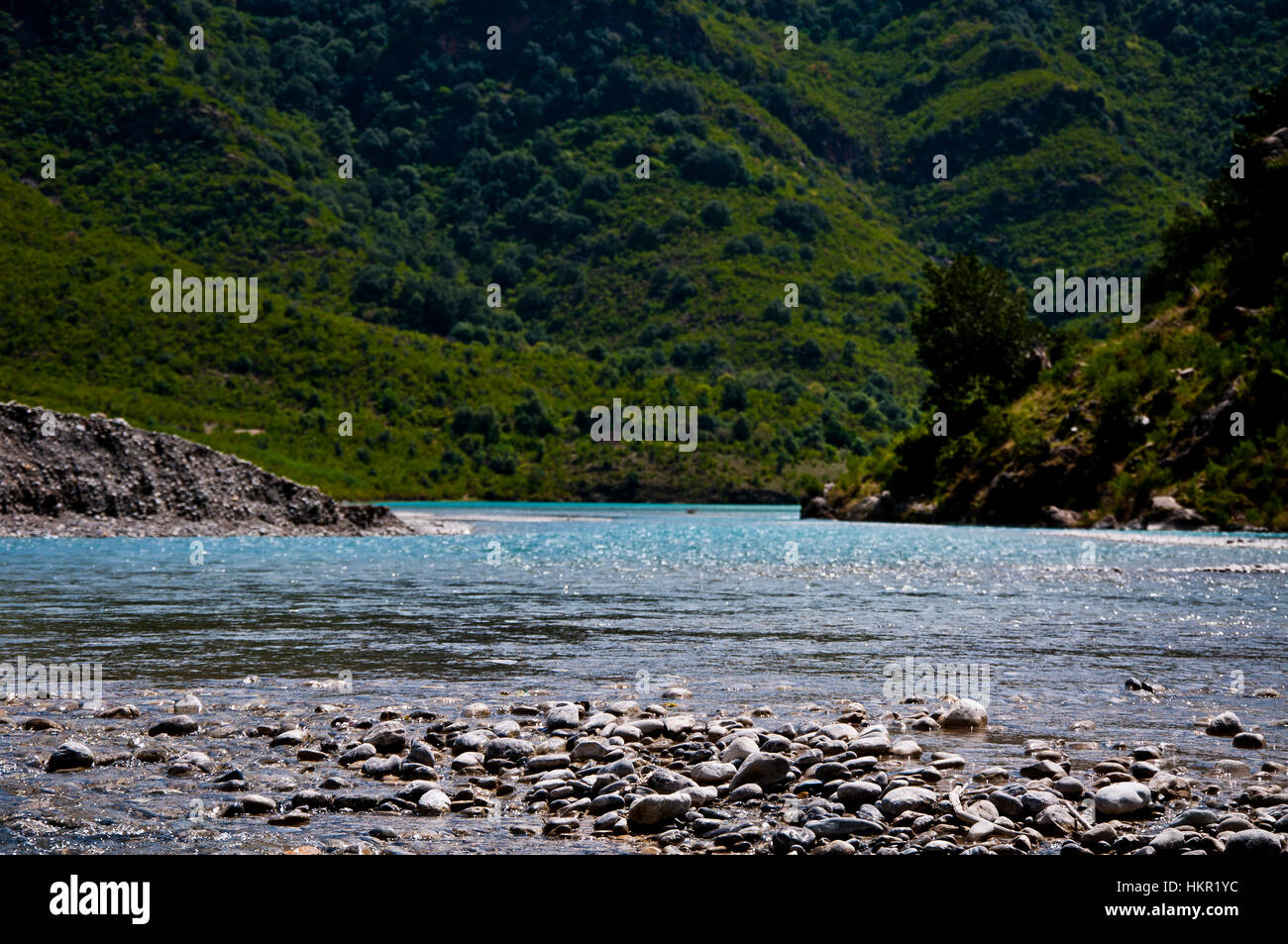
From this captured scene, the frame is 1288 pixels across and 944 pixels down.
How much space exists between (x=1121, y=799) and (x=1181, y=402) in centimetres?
6074

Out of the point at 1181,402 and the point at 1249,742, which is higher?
the point at 1181,402

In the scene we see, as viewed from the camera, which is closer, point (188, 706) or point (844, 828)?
point (844, 828)

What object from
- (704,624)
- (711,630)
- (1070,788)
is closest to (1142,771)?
(1070,788)

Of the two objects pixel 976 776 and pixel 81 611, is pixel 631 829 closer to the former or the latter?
pixel 976 776

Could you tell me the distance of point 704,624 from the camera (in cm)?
2197

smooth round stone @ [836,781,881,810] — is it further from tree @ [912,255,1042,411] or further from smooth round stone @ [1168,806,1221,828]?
tree @ [912,255,1042,411]

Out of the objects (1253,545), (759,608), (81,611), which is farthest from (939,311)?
(81,611)

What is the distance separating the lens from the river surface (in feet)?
45.8

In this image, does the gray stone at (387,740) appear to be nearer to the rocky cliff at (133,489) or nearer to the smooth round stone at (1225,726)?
the smooth round stone at (1225,726)

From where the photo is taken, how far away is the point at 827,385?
16762 cm

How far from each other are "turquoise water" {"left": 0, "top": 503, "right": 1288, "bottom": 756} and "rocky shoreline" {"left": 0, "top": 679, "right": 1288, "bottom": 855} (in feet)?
5.13

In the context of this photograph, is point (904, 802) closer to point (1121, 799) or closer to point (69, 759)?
point (1121, 799)

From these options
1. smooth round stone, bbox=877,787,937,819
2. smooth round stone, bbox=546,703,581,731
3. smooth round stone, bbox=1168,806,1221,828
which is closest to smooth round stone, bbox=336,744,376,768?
smooth round stone, bbox=546,703,581,731

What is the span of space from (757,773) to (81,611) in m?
17.9
